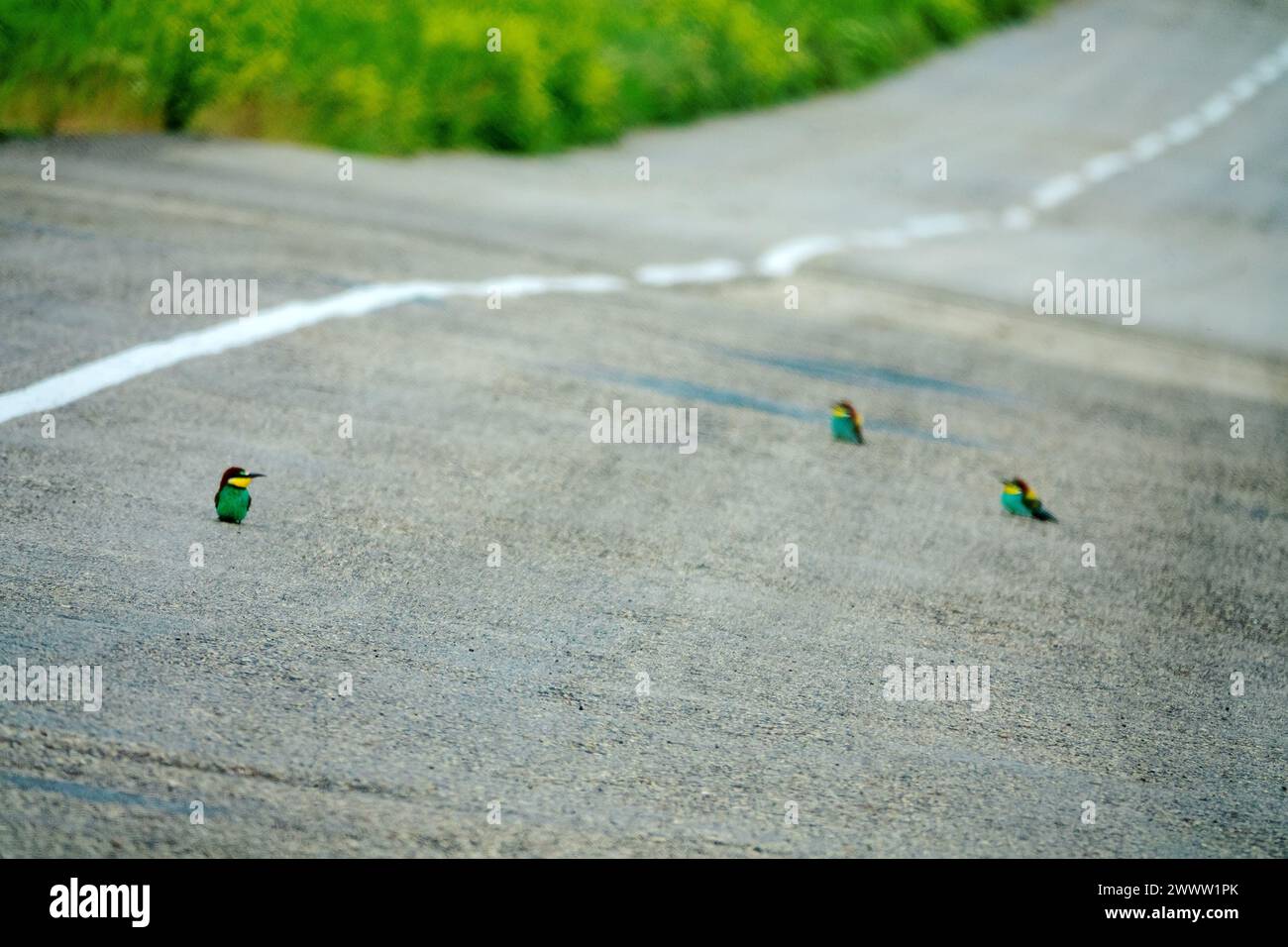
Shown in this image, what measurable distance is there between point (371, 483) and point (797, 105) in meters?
24.3

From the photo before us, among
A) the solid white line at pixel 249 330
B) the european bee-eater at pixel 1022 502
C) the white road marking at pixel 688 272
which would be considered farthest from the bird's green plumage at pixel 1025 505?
the white road marking at pixel 688 272

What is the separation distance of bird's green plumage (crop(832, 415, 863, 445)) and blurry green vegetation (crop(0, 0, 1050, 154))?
8.93 metres

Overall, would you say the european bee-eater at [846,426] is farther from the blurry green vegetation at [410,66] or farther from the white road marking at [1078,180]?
the blurry green vegetation at [410,66]

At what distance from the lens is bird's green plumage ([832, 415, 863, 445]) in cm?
845

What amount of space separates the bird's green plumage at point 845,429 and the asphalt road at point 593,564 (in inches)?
4.7

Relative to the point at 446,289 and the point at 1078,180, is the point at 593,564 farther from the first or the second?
the point at 1078,180

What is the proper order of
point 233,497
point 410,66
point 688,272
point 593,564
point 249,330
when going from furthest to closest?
point 410,66, point 688,272, point 249,330, point 593,564, point 233,497

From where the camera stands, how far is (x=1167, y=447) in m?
9.62

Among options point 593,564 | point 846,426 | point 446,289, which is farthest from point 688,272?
point 593,564

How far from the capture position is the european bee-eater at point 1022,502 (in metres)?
7.51

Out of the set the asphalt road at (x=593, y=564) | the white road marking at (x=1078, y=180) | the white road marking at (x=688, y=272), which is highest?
the white road marking at (x=1078, y=180)

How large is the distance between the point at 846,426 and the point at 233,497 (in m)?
3.58

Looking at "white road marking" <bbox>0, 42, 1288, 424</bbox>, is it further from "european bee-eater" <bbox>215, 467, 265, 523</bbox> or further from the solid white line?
"european bee-eater" <bbox>215, 467, 265, 523</bbox>

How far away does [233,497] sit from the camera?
19.3 ft
